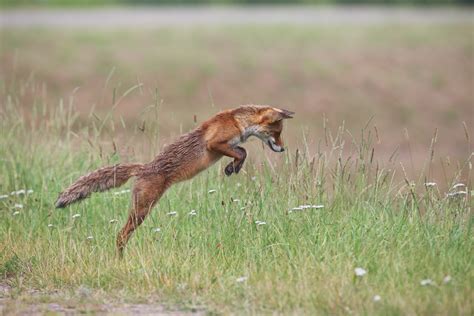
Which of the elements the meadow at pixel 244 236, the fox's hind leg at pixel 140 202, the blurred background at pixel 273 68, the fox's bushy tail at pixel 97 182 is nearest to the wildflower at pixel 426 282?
the meadow at pixel 244 236

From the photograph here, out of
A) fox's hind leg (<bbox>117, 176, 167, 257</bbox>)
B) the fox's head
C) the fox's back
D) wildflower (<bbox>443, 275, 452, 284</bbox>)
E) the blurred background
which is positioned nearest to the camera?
wildflower (<bbox>443, 275, 452, 284</bbox>)

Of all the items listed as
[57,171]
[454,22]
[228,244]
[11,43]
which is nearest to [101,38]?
[11,43]

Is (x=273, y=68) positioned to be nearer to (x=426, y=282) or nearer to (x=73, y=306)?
(x=73, y=306)

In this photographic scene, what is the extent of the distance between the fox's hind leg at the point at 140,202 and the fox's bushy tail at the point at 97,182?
184 millimetres

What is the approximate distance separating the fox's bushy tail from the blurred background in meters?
11.0

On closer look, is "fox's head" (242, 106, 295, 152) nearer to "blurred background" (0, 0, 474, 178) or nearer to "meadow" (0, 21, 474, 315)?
"meadow" (0, 21, 474, 315)

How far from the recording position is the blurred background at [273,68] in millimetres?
21953

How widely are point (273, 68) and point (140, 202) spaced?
53.4 feet

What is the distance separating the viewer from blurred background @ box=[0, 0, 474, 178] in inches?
864

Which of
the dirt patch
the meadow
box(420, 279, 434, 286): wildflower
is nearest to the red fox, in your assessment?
the meadow

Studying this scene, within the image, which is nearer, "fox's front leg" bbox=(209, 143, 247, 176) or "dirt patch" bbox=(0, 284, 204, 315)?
"dirt patch" bbox=(0, 284, 204, 315)

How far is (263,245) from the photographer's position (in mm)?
8148

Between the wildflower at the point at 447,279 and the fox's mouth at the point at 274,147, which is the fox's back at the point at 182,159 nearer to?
the fox's mouth at the point at 274,147

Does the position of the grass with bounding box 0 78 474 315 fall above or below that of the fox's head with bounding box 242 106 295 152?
below
